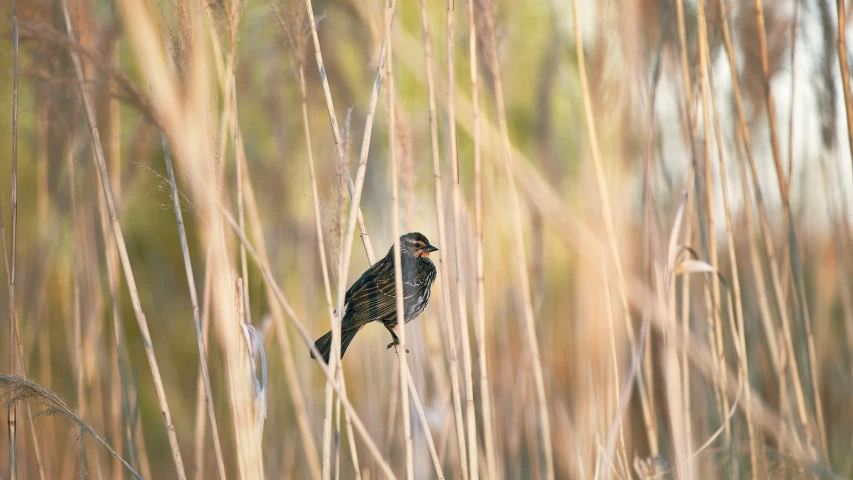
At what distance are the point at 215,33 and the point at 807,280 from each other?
3.28 meters

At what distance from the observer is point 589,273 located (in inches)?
93.9

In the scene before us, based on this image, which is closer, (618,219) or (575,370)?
(618,219)

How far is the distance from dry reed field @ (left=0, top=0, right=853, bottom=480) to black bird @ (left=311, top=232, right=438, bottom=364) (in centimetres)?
8

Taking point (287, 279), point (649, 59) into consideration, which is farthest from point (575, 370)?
point (287, 279)

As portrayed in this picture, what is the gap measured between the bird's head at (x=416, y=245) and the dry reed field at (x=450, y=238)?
80 mm

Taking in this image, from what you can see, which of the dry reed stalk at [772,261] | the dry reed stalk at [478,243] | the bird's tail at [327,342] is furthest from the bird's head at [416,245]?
the dry reed stalk at [772,261]

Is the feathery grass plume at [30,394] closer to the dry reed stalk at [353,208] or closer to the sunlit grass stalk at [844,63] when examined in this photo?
the dry reed stalk at [353,208]

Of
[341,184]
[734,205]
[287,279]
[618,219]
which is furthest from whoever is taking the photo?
[287,279]

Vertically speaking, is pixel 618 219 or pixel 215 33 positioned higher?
pixel 215 33

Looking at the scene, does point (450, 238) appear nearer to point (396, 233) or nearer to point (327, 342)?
point (327, 342)

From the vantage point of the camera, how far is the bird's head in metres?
2.09

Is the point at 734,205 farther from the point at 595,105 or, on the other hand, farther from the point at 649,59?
the point at 595,105

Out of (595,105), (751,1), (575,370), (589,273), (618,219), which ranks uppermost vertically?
(751,1)

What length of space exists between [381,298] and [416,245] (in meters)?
0.32
